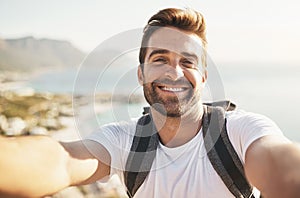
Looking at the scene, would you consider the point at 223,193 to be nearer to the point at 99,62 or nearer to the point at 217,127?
the point at 217,127

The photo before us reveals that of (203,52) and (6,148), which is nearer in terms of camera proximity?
(6,148)

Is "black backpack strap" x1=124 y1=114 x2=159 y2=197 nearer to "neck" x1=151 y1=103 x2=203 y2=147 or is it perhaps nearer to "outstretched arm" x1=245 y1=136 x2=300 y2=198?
"neck" x1=151 y1=103 x2=203 y2=147

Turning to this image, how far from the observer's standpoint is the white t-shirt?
1.67 m

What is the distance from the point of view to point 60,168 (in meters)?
1.44

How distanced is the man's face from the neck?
0.02 metres

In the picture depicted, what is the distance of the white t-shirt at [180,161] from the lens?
167cm

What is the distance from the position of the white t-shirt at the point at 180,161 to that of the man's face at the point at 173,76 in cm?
15

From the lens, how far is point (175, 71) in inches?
76.7

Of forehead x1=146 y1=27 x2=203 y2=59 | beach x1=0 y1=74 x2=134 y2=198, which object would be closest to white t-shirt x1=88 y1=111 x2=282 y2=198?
forehead x1=146 y1=27 x2=203 y2=59

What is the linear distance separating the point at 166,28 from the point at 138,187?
2.49 ft

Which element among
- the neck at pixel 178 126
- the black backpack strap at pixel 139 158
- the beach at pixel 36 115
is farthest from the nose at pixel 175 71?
the beach at pixel 36 115

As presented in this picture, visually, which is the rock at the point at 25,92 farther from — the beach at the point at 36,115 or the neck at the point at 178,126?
the neck at the point at 178,126

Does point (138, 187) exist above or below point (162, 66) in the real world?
below

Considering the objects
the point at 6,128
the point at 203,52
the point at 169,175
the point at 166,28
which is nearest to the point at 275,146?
the point at 169,175
